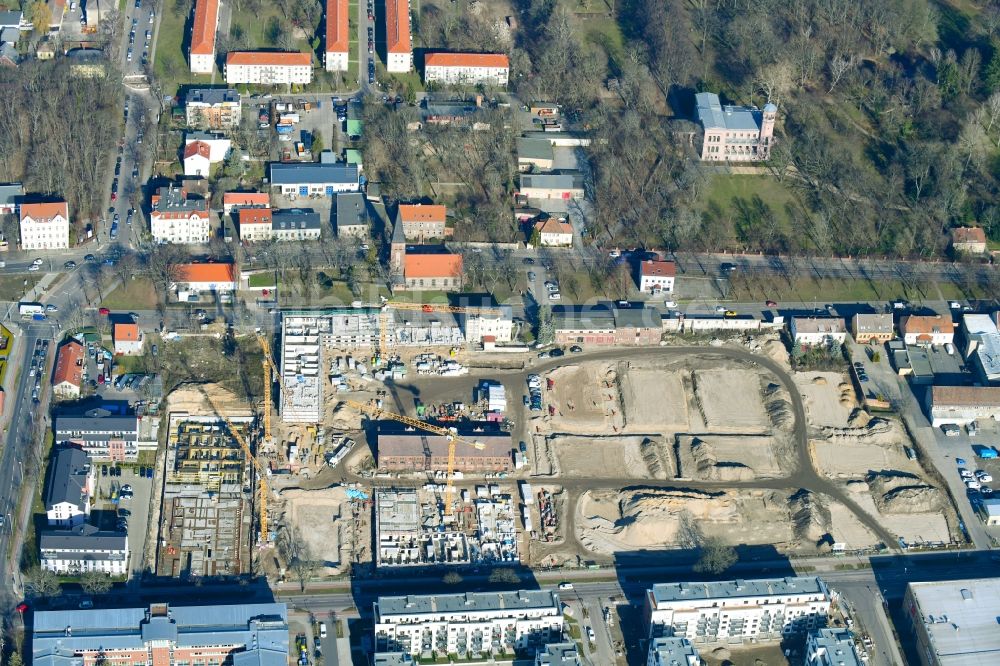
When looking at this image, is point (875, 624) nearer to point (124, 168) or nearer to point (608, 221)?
point (608, 221)

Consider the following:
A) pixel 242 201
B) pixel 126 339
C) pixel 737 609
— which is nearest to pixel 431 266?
pixel 242 201

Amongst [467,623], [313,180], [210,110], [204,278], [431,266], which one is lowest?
[467,623]

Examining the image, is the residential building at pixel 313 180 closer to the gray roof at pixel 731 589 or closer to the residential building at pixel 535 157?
the residential building at pixel 535 157

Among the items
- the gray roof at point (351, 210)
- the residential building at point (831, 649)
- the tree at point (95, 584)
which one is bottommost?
the residential building at point (831, 649)

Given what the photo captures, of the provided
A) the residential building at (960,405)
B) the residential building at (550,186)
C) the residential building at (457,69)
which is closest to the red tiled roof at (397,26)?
the residential building at (457,69)

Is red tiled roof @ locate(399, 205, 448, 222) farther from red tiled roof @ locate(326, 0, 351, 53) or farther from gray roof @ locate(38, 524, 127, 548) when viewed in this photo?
gray roof @ locate(38, 524, 127, 548)

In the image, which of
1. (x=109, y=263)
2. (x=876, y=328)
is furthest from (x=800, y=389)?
(x=109, y=263)

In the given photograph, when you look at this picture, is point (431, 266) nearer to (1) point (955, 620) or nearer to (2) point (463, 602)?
(2) point (463, 602)
